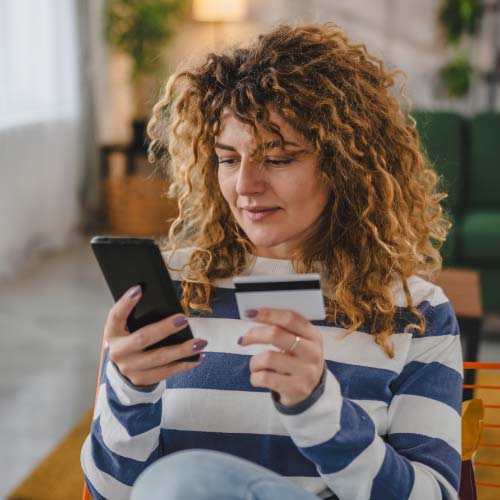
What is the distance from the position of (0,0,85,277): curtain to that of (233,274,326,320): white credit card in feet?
11.1

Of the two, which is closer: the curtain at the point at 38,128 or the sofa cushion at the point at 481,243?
the sofa cushion at the point at 481,243

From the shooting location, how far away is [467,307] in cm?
219

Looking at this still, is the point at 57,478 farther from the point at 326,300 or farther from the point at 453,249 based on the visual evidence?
the point at 453,249

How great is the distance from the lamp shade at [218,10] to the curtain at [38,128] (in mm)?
811

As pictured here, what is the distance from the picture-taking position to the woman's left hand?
0.77m

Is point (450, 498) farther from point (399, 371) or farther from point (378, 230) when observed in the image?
point (378, 230)

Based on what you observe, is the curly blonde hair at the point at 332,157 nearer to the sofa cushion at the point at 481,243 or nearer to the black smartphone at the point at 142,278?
the black smartphone at the point at 142,278

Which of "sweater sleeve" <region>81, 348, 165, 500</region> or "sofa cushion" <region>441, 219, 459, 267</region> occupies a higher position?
"sweater sleeve" <region>81, 348, 165, 500</region>

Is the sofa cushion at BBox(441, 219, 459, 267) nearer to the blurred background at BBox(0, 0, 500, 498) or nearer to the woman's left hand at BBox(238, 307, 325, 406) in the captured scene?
the blurred background at BBox(0, 0, 500, 498)

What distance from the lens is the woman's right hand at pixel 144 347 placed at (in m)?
0.84

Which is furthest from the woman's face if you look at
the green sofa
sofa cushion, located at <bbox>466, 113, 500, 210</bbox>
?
sofa cushion, located at <bbox>466, 113, 500, 210</bbox>

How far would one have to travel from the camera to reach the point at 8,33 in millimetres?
3941

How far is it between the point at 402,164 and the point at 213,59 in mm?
317

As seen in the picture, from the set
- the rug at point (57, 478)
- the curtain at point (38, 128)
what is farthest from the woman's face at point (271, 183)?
the curtain at point (38, 128)
